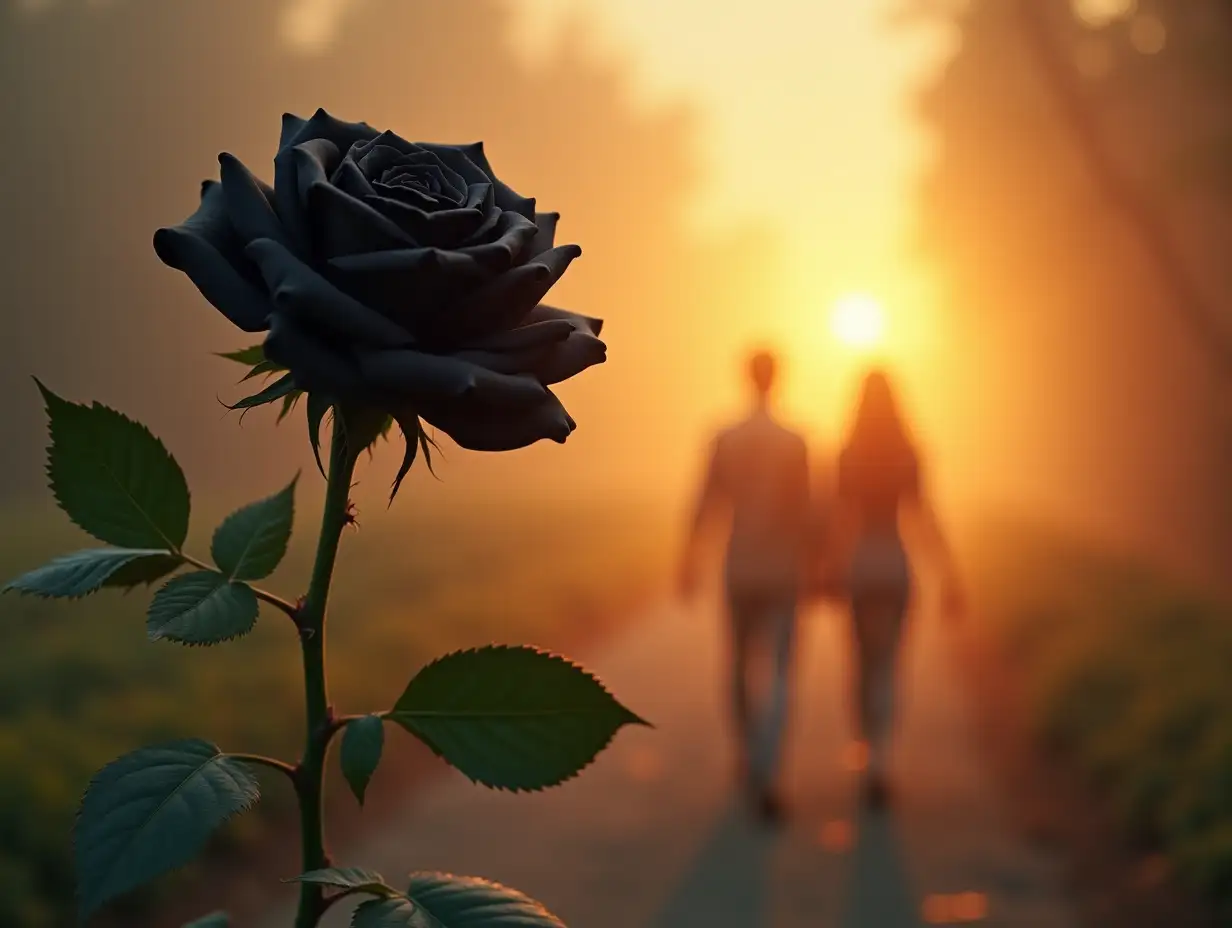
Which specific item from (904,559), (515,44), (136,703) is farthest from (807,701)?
(515,44)

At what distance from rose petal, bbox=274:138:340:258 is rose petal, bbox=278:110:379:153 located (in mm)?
64

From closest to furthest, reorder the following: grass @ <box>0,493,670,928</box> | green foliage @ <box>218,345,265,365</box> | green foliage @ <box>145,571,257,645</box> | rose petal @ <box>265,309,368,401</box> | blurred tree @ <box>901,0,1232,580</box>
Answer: rose petal @ <box>265,309,368,401</box> → green foliage @ <box>145,571,257,645</box> → green foliage @ <box>218,345,265,365</box> → grass @ <box>0,493,670,928</box> → blurred tree @ <box>901,0,1232,580</box>

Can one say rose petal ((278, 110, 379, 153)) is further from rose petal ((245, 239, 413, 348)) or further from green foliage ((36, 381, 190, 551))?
green foliage ((36, 381, 190, 551))

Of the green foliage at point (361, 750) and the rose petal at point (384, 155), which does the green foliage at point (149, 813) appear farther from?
the rose petal at point (384, 155)

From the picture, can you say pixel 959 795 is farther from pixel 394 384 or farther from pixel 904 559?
pixel 394 384

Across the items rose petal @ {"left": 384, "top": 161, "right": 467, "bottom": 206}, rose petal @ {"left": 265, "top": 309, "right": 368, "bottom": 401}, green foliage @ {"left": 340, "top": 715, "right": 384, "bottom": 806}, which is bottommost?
green foliage @ {"left": 340, "top": 715, "right": 384, "bottom": 806}

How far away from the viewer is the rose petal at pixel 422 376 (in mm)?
659

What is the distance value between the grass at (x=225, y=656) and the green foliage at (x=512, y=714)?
3113 millimetres

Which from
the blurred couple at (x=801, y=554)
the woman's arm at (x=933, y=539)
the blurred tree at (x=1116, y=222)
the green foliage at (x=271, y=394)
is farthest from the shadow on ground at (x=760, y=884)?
the blurred tree at (x=1116, y=222)

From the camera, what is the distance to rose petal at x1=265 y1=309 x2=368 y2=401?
2.15 ft

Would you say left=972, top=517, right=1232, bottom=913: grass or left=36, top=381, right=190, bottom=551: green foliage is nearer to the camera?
left=36, top=381, right=190, bottom=551: green foliage

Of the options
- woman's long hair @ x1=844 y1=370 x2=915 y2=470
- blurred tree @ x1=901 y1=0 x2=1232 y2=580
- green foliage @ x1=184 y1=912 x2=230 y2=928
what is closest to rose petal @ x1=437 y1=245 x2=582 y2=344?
green foliage @ x1=184 y1=912 x2=230 y2=928

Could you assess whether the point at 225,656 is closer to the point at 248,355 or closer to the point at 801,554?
the point at 801,554

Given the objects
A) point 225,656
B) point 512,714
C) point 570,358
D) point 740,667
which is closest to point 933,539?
point 740,667
